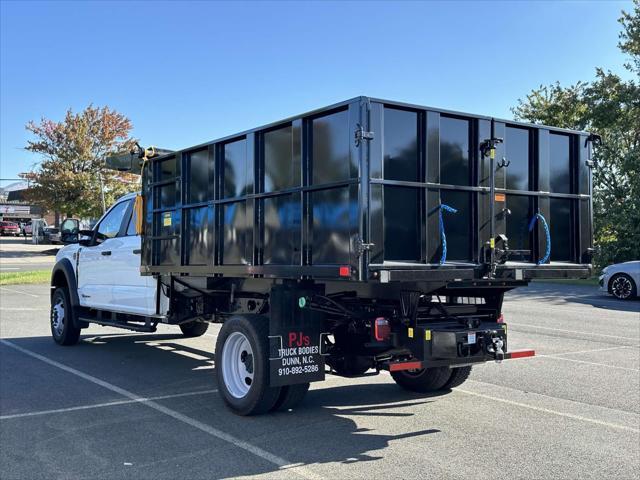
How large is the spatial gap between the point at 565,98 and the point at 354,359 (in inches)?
1321

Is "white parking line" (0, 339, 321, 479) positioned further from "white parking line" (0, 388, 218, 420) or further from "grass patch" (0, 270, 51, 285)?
"grass patch" (0, 270, 51, 285)

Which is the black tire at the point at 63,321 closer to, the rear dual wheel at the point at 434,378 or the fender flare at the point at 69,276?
the fender flare at the point at 69,276

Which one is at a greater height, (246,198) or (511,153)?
(511,153)

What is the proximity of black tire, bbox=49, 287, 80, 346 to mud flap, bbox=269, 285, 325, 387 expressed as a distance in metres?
5.45

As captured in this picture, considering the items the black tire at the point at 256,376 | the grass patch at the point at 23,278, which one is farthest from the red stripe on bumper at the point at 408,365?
the grass patch at the point at 23,278

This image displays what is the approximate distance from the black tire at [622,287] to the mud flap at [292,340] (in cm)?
1446

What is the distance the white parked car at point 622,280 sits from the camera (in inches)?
687

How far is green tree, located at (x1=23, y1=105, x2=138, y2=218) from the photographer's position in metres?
45.0

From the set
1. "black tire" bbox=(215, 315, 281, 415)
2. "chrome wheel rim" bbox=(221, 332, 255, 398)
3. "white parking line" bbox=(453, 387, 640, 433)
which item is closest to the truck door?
"chrome wheel rim" bbox=(221, 332, 255, 398)

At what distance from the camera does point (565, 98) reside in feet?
116

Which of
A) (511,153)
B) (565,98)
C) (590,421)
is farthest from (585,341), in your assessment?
(565,98)

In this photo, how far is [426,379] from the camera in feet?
22.4

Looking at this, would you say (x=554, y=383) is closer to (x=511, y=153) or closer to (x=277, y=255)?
(x=511, y=153)

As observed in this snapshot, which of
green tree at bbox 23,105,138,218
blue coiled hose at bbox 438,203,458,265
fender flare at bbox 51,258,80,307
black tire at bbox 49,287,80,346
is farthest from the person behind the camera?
green tree at bbox 23,105,138,218
